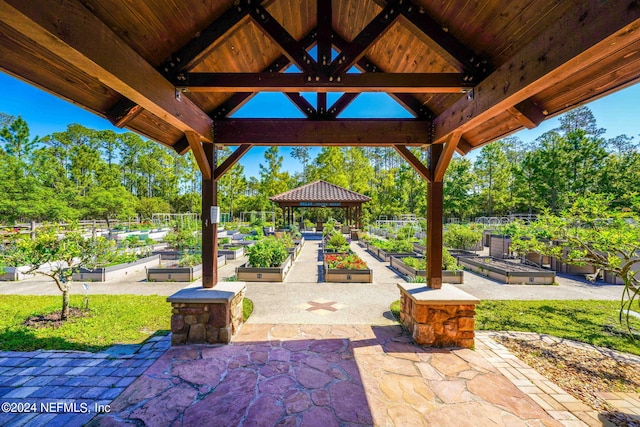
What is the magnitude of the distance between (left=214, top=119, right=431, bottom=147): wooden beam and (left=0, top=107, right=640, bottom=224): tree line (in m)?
21.2

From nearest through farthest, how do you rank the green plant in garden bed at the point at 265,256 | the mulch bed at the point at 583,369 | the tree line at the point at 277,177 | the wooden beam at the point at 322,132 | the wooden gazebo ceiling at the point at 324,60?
the wooden gazebo ceiling at the point at 324,60
the mulch bed at the point at 583,369
the wooden beam at the point at 322,132
the green plant in garden bed at the point at 265,256
the tree line at the point at 277,177

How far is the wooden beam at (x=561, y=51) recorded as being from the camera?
1581 mm

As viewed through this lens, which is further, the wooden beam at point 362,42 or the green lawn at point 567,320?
the green lawn at point 567,320

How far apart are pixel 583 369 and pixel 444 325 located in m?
1.63

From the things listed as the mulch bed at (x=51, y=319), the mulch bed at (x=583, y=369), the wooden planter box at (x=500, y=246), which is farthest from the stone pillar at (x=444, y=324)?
the wooden planter box at (x=500, y=246)

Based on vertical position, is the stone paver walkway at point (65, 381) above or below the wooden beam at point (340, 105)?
below

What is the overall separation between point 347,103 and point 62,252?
569 centimetres

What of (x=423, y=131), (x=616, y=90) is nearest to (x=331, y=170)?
(x=423, y=131)

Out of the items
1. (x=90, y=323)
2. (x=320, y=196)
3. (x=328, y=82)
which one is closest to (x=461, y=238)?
(x=320, y=196)

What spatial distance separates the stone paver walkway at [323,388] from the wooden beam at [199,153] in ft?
8.57

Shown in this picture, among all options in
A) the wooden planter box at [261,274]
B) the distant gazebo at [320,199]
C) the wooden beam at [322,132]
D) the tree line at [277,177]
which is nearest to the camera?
the wooden beam at [322,132]

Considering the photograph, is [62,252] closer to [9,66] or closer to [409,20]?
[9,66]

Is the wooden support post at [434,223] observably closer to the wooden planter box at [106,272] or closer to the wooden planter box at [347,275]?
the wooden planter box at [347,275]

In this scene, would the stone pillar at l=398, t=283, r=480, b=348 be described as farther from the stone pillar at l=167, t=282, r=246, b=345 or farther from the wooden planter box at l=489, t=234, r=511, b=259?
the wooden planter box at l=489, t=234, r=511, b=259
